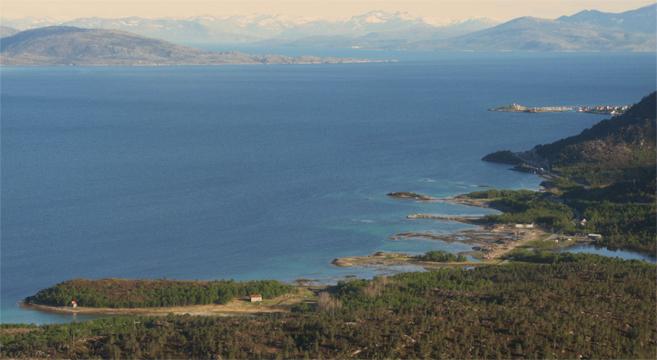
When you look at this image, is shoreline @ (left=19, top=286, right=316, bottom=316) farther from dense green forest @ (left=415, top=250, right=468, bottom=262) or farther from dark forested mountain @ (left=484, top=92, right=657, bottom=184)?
dark forested mountain @ (left=484, top=92, right=657, bottom=184)

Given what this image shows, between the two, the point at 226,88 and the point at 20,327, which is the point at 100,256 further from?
the point at 226,88

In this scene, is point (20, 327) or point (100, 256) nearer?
point (20, 327)

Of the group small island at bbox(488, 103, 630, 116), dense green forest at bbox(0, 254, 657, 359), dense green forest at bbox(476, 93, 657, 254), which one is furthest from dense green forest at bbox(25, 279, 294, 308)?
small island at bbox(488, 103, 630, 116)

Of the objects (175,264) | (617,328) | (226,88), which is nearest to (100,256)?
(175,264)

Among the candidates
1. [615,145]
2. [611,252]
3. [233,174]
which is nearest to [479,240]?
[611,252]

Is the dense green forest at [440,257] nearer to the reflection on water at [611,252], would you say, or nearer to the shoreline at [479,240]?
the shoreline at [479,240]

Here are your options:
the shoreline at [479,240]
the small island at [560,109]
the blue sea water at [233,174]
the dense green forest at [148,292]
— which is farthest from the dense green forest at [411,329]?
the small island at [560,109]
